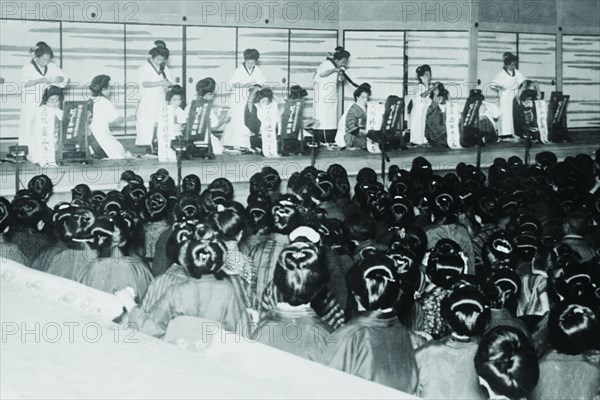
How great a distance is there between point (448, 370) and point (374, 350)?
0.29m

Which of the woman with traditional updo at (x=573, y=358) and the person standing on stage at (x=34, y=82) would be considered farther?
the person standing on stage at (x=34, y=82)

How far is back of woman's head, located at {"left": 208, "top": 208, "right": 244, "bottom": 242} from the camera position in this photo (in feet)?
15.6

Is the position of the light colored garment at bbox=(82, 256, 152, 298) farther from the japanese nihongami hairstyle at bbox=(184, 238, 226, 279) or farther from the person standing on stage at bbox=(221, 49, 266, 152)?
the person standing on stage at bbox=(221, 49, 266, 152)

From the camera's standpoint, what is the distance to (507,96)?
12625mm

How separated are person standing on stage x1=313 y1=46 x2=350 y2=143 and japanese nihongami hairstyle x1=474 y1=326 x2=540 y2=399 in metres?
9.32

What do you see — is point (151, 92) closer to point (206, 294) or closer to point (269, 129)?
point (269, 129)

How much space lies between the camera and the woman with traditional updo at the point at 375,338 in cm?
309

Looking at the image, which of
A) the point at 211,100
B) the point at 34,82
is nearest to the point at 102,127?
the point at 34,82

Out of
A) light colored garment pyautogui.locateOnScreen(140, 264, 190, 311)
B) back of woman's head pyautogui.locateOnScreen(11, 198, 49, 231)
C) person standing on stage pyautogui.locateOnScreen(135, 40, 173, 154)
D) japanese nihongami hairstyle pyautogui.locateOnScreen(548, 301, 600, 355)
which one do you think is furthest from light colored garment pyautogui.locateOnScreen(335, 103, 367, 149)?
japanese nihongami hairstyle pyautogui.locateOnScreen(548, 301, 600, 355)

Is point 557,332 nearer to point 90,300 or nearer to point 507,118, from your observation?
point 90,300

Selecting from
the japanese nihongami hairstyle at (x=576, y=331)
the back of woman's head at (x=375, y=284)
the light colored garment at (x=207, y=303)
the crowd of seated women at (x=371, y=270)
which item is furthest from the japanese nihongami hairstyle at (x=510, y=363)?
the light colored garment at (x=207, y=303)

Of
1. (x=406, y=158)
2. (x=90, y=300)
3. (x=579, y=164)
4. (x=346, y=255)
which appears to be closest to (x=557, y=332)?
(x=90, y=300)

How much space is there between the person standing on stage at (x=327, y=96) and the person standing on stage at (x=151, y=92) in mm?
2200

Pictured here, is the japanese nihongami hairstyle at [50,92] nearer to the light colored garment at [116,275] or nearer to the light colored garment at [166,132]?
the light colored garment at [166,132]
